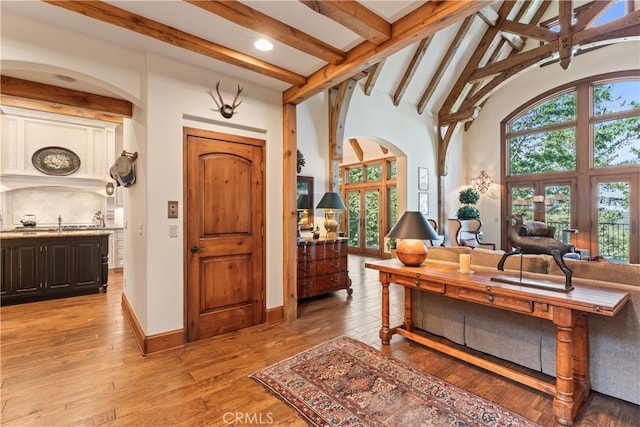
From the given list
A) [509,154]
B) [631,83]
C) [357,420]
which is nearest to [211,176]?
[357,420]

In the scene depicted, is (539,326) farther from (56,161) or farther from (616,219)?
(56,161)

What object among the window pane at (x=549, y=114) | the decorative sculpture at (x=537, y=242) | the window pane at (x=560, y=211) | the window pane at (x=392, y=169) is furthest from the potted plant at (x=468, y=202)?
the decorative sculpture at (x=537, y=242)

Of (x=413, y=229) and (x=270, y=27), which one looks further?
(x=413, y=229)

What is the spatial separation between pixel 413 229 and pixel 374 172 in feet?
20.4

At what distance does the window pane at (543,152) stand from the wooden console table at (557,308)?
6468 mm

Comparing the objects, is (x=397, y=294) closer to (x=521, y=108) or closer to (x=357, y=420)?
(x=357, y=420)

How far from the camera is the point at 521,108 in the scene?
24.6 ft

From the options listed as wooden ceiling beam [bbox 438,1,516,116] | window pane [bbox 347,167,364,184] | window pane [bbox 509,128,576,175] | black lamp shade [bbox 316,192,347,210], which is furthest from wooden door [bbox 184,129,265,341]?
window pane [bbox 509,128,576,175]

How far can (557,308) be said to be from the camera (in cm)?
179

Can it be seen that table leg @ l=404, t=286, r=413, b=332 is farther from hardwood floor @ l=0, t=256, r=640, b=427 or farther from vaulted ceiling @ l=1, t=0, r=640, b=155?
vaulted ceiling @ l=1, t=0, r=640, b=155

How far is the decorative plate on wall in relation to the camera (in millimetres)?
5309

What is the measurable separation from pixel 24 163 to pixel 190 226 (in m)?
4.57

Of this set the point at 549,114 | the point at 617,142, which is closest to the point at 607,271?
the point at 617,142

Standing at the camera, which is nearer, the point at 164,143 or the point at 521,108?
the point at 164,143
